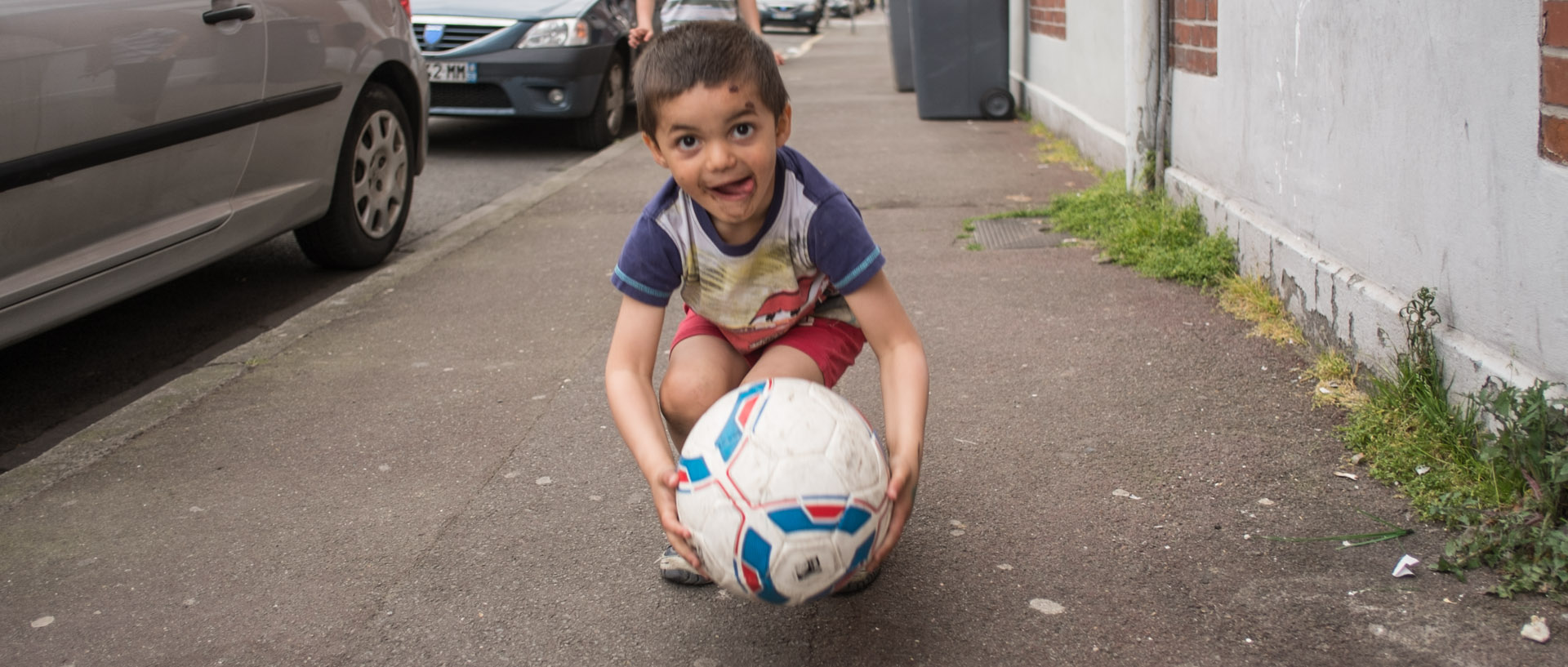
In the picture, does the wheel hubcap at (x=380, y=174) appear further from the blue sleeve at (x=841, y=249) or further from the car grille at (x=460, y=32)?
the blue sleeve at (x=841, y=249)

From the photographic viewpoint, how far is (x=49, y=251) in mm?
3850

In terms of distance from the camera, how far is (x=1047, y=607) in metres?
2.62

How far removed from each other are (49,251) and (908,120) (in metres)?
7.78

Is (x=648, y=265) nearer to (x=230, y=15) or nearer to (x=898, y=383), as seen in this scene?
(x=898, y=383)

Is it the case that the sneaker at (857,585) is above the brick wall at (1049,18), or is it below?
below

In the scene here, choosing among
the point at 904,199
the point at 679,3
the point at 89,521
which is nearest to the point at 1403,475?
the point at 89,521

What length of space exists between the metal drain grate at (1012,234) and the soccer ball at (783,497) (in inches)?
144

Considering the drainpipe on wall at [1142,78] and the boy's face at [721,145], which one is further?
the drainpipe on wall at [1142,78]

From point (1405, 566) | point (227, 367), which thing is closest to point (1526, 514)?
point (1405, 566)

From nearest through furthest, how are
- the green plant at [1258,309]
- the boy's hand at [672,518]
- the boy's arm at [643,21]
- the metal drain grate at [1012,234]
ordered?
1. the boy's hand at [672,518]
2. the green plant at [1258,309]
3. the metal drain grate at [1012,234]
4. the boy's arm at [643,21]

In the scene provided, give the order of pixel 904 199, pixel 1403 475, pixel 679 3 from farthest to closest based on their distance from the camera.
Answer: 1. pixel 679 3
2. pixel 904 199
3. pixel 1403 475

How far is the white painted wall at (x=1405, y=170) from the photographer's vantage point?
2.80 m

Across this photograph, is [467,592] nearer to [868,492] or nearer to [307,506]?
[307,506]

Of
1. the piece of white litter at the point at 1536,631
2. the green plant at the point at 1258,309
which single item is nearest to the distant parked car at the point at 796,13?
the green plant at the point at 1258,309
